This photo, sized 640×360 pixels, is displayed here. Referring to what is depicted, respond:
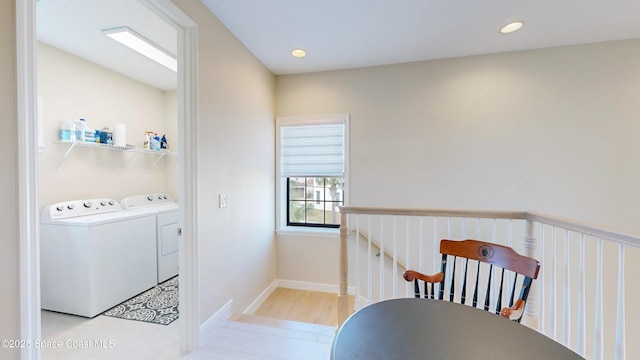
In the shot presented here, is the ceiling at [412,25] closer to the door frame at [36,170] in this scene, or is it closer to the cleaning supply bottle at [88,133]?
the door frame at [36,170]

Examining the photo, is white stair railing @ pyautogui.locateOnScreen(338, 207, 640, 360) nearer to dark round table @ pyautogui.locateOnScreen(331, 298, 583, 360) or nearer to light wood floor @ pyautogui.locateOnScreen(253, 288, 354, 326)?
A: light wood floor @ pyautogui.locateOnScreen(253, 288, 354, 326)

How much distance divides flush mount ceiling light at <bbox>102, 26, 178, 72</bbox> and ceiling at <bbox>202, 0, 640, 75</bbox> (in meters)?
0.91

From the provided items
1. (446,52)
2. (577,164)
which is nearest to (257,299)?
(446,52)

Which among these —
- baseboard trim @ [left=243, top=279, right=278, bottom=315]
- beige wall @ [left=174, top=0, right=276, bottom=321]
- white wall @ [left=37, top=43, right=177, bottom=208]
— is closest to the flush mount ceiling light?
white wall @ [left=37, top=43, right=177, bottom=208]

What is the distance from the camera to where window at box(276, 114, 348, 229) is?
318 centimetres

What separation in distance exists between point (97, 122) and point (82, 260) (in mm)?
1646

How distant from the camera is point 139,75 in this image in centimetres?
329

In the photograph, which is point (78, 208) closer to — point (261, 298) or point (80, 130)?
point (80, 130)

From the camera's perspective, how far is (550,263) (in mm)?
2531

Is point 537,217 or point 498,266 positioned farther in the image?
point 537,217

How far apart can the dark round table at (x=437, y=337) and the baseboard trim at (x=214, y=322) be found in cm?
151

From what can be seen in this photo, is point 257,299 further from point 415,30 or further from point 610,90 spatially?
point 610,90

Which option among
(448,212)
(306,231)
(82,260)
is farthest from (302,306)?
(82,260)

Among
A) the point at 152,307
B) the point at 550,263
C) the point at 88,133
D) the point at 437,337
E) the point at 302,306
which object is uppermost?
the point at 88,133
